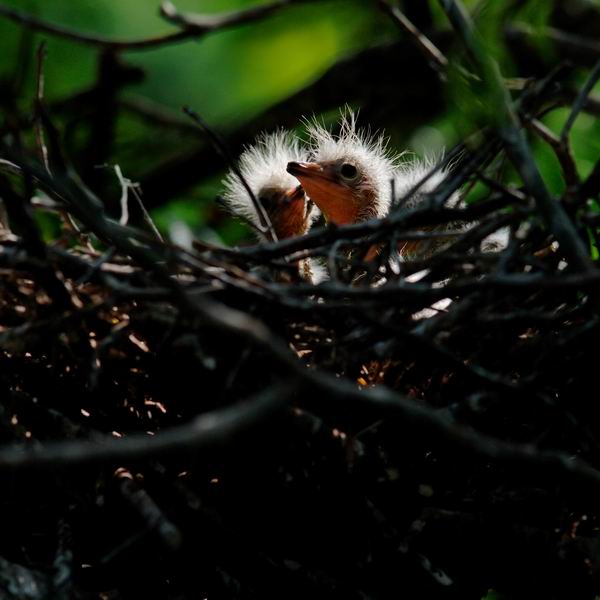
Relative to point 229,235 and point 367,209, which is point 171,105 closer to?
point 229,235

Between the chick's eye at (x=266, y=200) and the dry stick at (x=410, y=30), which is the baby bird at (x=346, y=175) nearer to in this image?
the chick's eye at (x=266, y=200)

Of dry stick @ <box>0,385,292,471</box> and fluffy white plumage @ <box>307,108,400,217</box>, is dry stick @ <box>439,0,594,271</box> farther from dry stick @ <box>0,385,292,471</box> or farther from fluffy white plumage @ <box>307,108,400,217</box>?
fluffy white plumage @ <box>307,108,400,217</box>

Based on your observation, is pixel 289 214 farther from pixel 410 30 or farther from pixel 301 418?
pixel 301 418

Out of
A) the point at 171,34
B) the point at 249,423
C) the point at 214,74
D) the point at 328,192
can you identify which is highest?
the point at 214,74

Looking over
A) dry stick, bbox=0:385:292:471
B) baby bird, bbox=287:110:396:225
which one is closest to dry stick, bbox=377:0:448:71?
baby bird, bbox=287:110:396:225

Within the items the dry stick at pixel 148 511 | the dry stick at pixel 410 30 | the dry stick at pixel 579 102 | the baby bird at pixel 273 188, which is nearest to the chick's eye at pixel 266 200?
the baby bird at pixel 273 188

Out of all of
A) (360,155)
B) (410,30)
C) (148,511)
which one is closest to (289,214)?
(360,155)
